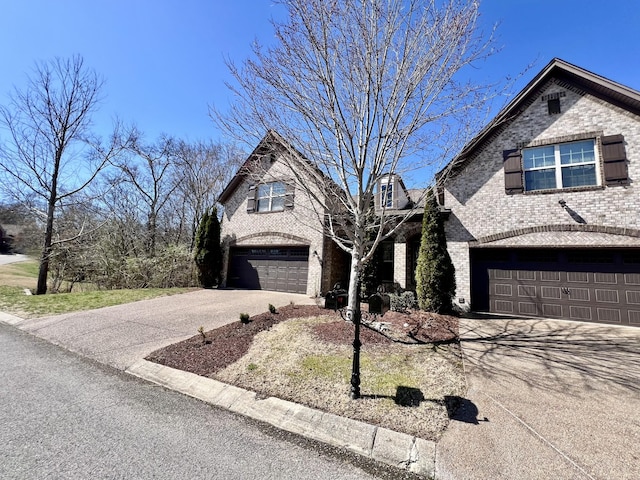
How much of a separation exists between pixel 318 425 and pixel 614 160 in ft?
36.4

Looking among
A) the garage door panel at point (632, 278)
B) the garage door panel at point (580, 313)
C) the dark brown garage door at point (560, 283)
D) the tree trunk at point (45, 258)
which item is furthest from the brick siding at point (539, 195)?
the tree trunk at point (45, 258)

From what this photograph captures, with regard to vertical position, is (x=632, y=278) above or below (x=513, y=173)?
below

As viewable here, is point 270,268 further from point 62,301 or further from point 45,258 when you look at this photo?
point 45,258

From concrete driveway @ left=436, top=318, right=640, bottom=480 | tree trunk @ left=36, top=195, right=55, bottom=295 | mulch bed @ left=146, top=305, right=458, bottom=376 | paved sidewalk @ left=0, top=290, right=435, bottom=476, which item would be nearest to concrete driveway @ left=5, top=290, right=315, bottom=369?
paved sidewalk @ left=0, top=290, right=435, bottom=476

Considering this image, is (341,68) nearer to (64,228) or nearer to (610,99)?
(610,99)

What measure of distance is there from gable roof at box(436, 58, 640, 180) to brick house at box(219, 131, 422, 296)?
3.15 meters

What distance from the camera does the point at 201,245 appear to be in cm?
1480

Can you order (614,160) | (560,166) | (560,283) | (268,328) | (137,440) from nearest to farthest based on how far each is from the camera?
1. (137,440)
2. (268,328)
3. (614,160)
4. (560,283)
5. (560,166)

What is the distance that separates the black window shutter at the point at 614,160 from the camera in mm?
8305

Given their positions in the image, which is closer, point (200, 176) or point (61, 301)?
point (61, 301)

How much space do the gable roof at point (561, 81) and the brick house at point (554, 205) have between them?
0.10 feet

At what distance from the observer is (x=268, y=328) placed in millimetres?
6730

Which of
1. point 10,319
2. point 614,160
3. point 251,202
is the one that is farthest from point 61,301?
point 614,160

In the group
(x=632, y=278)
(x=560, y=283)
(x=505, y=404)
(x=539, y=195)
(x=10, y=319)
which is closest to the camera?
(x=505, y=404)
